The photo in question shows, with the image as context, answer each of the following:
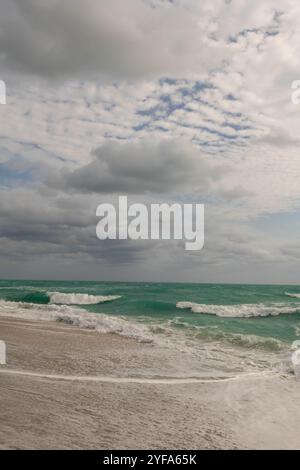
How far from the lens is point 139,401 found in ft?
23.1

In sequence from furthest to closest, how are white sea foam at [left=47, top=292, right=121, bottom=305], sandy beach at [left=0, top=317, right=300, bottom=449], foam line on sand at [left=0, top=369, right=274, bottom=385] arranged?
white sea foam at [left=47, top=292, right=121, bottom=305], foam line on sand at [left=0, top=369, right=274, bottom=385], sandy beach at [left=0, top=317, right=300, bottom=449]

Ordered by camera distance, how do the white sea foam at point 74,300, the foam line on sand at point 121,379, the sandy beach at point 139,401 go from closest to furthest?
the sandy beach at point 139,401, the foam line on sand at point 121,379, the white sea foam at point 74,300

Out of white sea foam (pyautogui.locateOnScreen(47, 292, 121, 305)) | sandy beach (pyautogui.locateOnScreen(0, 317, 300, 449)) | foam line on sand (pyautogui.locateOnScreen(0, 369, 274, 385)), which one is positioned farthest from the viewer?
white sea foam (pyautogui.locateOnScreen(47, 292, 121, 305))

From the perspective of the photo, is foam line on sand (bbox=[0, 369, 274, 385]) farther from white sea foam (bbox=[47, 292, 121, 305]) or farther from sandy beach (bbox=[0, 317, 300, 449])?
white sea foam (bbox=[47, 292, 121, 305])

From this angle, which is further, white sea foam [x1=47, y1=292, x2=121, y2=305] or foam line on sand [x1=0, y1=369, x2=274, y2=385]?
white sea foam [x1=47, y1=292, x2=121, y2=305]

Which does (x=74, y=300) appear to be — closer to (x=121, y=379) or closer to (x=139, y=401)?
(x=121, y=379)

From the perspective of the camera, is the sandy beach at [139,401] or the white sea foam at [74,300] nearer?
the sandy beach at [139,401]

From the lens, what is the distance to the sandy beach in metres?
5.37

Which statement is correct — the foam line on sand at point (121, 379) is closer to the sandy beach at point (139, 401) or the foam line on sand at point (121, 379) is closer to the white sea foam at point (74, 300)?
the sandy beach at point (139, 401)

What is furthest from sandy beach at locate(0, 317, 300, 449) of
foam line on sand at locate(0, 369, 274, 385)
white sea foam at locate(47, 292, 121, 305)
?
white sea foam at locate(47, 292, 121, 305)

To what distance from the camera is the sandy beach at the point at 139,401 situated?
5.37m

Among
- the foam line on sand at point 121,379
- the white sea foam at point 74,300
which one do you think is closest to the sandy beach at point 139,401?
the foam line on sand at point 121,379
